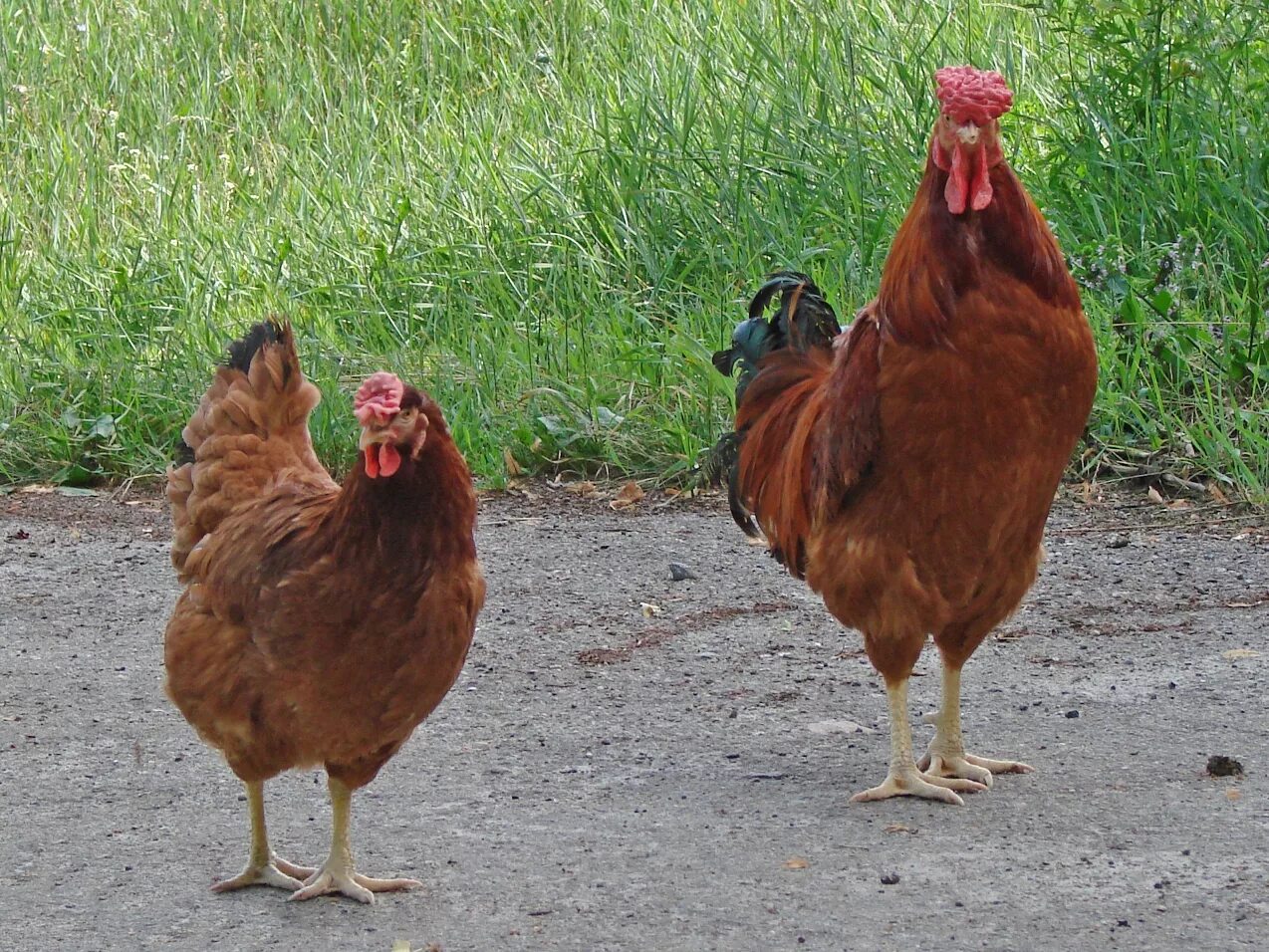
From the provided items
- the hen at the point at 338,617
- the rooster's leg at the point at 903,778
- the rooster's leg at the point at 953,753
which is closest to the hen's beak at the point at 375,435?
the hen at the point at 338,617

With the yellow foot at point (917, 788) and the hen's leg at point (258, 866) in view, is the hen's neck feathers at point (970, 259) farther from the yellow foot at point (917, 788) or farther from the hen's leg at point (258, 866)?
the hen's leg at point (258, 866)

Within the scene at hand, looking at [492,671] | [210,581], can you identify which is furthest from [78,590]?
[210,581]

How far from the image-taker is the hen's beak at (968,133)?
13.6 ft

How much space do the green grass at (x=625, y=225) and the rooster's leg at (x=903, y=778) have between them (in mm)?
2938

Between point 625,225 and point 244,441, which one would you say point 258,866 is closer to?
point 244,441

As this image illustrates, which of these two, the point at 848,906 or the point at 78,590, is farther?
the point at 78,590

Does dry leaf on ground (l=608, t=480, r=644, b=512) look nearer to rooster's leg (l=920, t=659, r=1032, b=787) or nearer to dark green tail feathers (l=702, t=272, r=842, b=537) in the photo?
dark green tail feathers (l=702, t=272, r=842, b=537)

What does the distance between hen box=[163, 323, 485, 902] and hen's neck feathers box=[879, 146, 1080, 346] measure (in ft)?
4.11

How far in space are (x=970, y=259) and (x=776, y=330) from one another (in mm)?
1189

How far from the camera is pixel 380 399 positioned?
11.7 feet

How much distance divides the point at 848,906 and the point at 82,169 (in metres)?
9.83

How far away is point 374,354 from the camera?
8.79 m

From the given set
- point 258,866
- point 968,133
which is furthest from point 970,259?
point 258,866

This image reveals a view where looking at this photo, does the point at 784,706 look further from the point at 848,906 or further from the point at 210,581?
the point at 210,581
